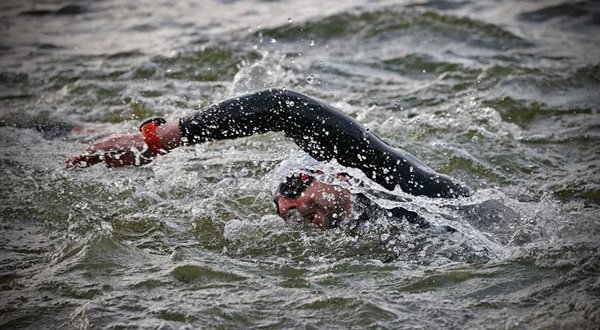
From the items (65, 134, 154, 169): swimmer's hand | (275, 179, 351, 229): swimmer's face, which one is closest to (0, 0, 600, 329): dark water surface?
(275, 179, 351, 229): swimmer's face

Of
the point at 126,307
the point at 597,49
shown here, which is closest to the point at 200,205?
the point at 126,307

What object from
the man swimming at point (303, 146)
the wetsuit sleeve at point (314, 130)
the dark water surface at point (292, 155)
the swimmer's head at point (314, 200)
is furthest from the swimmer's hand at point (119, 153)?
the swimmer's head at point (314, 200)

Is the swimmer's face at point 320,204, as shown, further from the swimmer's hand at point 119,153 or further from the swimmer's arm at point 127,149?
the swimmer's hand at point 119,153

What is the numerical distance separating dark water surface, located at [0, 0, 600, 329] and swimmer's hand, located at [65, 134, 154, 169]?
552mm

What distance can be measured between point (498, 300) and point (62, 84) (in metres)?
6.20

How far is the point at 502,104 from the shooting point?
27.2 feet

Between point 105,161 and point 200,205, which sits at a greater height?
point 105,161

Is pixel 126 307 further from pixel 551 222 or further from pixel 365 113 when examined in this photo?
pixel 365 113

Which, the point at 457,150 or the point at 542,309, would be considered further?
the point at 457,150

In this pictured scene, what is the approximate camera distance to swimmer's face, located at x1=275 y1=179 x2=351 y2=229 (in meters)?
5.51

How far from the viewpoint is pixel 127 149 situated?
543 centimetres

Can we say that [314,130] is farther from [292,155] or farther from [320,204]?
[292,155]

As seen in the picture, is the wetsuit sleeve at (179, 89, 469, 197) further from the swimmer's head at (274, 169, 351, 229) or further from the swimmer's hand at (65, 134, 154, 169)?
the swimmer's hand at (65, 134, 154, 169)

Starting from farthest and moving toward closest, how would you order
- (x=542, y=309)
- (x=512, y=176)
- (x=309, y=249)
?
(x=512, y=176)
(x=309, y=249)
(x=542, y=309)
